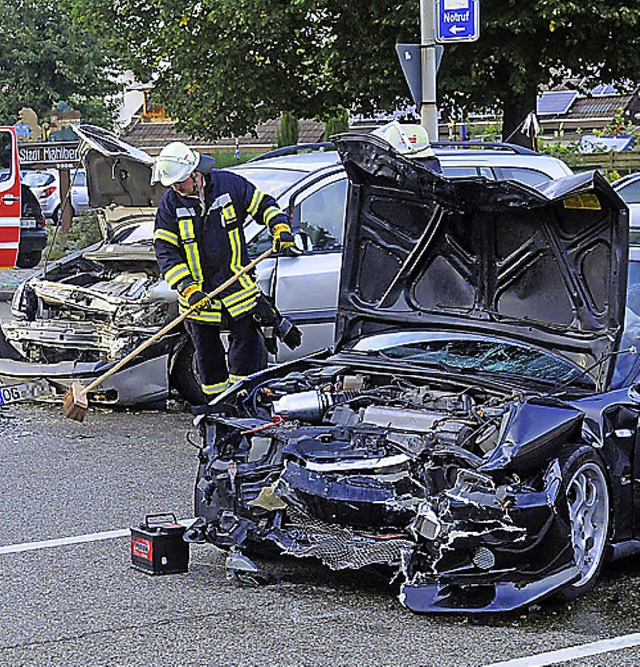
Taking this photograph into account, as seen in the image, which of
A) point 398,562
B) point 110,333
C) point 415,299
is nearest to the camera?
point 398,562

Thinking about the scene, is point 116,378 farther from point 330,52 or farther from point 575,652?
point 330,52

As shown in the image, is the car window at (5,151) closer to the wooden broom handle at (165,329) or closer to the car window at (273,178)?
the car window at (273,178)

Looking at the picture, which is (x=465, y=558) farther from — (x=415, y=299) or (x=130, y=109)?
(x=130, y=109)

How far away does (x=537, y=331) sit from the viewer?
6.53 m

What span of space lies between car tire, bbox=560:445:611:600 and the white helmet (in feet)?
12.6

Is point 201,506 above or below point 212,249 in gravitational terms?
below

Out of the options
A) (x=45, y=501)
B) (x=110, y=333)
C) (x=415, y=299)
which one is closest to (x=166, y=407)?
(x=110, y=333)

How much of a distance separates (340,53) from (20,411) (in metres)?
9.08

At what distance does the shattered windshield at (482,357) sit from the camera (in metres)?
6.39

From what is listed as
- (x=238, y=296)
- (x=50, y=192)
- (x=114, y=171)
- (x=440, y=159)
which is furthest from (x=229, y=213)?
(x=50, y=192)

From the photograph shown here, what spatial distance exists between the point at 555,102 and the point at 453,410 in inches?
1343

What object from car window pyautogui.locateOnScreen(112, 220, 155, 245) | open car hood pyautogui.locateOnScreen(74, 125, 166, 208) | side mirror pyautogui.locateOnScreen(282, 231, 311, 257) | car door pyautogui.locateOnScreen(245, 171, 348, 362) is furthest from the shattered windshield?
car window pyautogui.locateOnScreen(112, 220, 155, 245)

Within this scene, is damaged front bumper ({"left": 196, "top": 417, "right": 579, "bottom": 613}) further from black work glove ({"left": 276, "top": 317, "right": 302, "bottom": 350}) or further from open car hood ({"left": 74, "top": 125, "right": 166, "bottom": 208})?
open car hood ({"left": 74, "top": 125, "right": 166, "bottom": 208})

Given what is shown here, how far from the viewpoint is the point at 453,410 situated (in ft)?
20.2
